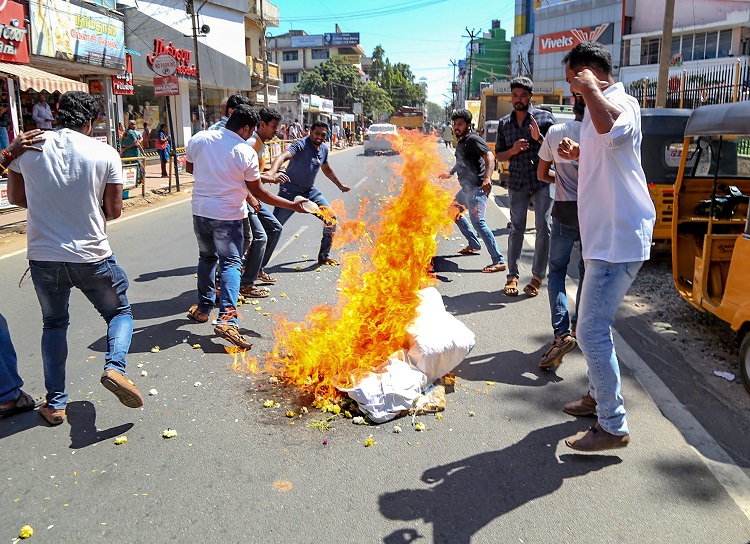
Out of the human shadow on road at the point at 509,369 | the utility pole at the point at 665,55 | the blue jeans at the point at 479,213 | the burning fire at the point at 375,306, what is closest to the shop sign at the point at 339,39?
the utility pole at the point at 665,55

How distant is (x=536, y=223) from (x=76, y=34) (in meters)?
18.0

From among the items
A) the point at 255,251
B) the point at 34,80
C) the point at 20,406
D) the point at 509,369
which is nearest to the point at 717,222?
the point at 509,369

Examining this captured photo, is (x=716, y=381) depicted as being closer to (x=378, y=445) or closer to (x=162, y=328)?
(x=378, y=445)

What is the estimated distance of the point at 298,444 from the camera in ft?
11.8

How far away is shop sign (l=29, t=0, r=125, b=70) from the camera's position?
17.2 metres

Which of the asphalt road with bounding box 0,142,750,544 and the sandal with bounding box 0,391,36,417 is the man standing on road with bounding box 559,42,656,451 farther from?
the sandal with bounding box 0,391,36,417

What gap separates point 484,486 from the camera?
10.4ft

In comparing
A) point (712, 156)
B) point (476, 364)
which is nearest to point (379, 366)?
point (476, 364)

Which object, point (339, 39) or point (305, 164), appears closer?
point (305, 164)

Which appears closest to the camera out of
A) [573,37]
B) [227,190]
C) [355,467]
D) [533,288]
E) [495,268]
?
[355,467]

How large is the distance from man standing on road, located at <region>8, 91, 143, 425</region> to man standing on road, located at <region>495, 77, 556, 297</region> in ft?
13.0

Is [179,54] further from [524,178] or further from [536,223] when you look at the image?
[536,223]

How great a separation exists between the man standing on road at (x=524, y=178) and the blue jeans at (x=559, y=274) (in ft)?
4.67

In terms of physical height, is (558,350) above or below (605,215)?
below
